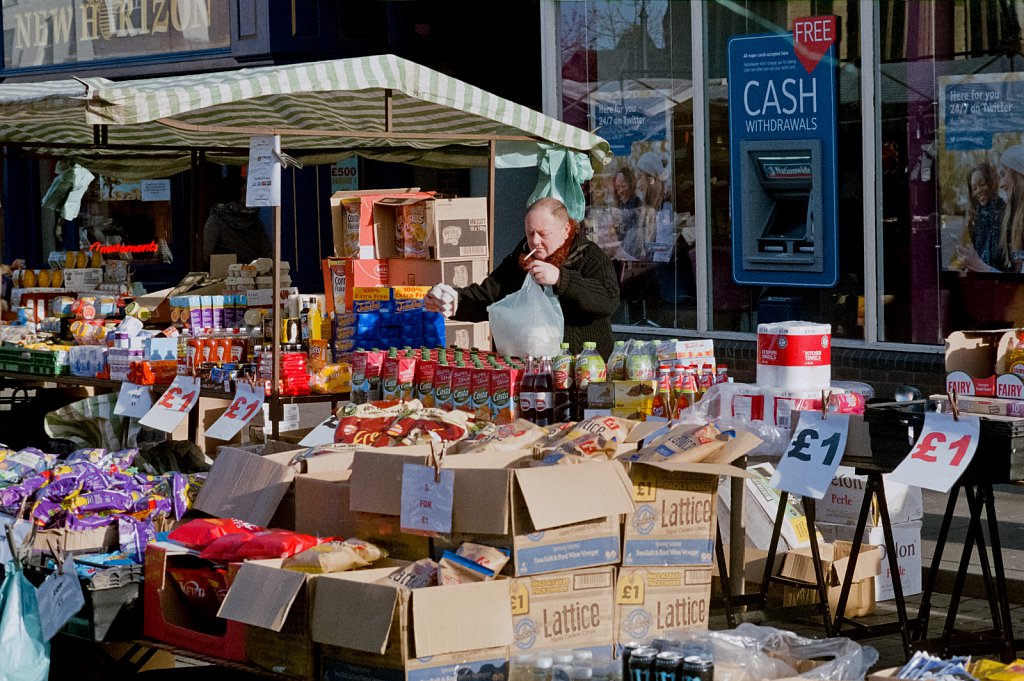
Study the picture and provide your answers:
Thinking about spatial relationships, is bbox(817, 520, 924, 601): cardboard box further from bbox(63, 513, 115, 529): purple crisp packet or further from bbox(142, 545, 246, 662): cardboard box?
bbox(63, 513, 115, 529): purple crisp packet

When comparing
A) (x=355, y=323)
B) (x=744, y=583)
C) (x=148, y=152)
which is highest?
(x=148, y=152)

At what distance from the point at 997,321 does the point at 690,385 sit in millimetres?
4730

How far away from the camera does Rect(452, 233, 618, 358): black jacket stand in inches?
290

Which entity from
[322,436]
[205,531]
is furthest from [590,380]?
[205,531]

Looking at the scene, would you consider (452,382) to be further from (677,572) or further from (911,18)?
(911,18)

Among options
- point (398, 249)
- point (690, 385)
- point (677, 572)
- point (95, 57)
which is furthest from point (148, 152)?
point (677, 572)

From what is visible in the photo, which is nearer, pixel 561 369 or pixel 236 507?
pixel 236 507

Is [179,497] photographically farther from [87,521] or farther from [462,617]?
[462,617]

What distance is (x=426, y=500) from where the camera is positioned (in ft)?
15.4

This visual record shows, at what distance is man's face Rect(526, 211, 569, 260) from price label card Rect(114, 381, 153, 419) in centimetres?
261

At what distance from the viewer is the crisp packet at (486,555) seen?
4.50 meters

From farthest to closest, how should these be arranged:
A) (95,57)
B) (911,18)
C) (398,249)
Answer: (95,57)
(911,18)
(398,249)

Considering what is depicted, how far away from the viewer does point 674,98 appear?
12.6m

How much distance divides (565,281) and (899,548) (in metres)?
2.03
